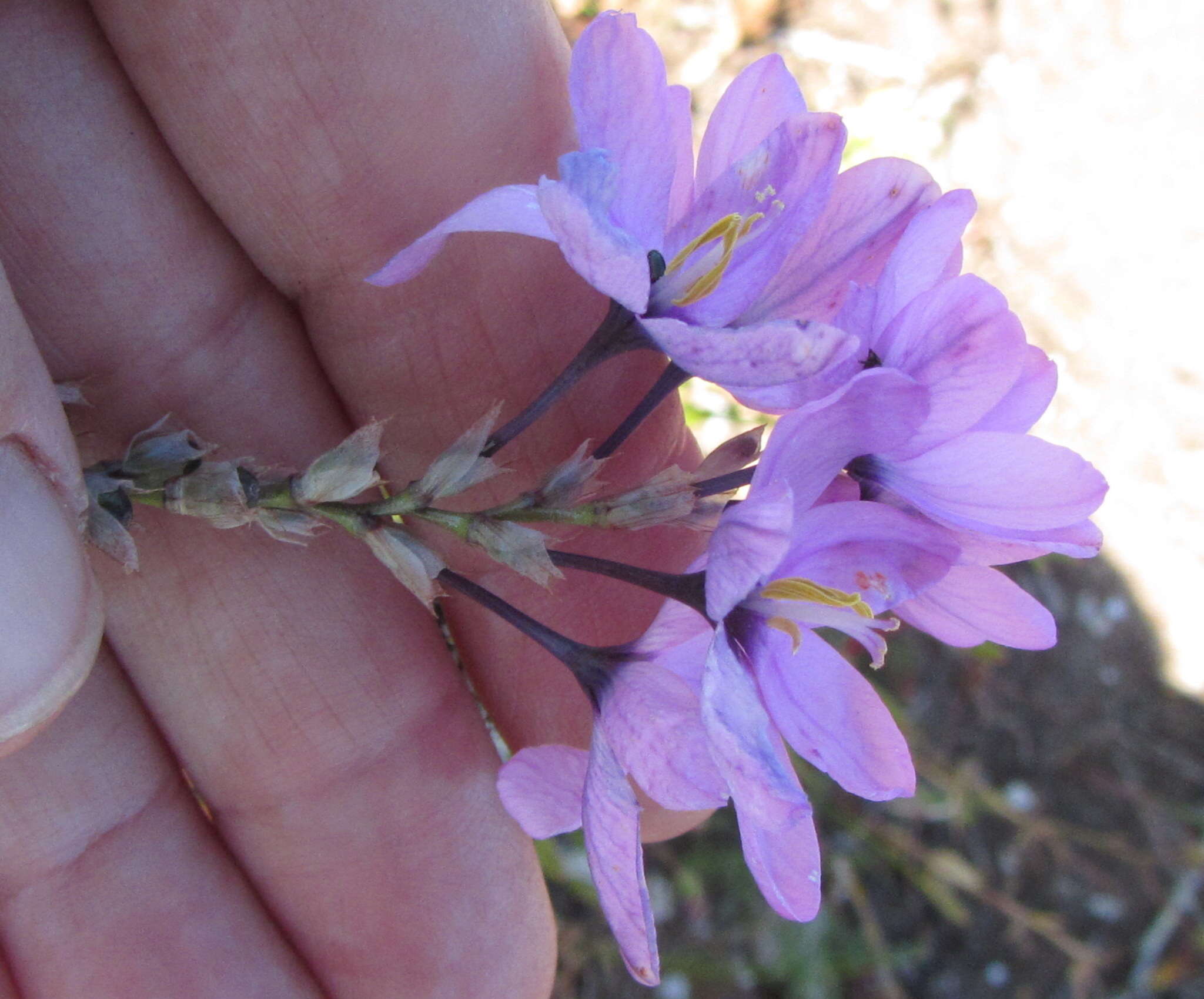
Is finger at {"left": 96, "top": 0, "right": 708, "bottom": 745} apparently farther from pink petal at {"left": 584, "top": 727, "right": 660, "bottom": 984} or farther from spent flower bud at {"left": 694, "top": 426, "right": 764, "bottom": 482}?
pink petal at {"left": 584, "top": 727, "right": 660, "bottom": 984}

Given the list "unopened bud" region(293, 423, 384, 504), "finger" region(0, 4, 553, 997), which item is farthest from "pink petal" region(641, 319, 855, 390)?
"finger" region(0, 4, 553, 997)

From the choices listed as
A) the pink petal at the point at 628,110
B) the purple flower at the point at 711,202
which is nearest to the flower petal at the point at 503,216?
the purple flower at the point at 711,202

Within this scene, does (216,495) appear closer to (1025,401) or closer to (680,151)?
(680,151)

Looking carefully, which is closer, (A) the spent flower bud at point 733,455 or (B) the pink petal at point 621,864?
(B) the pink petal at point 621,864

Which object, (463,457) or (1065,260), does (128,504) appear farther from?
(1065,260)

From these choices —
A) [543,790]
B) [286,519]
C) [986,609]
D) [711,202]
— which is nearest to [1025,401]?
[986,609]

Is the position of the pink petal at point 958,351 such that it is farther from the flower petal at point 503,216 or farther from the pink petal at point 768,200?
the flower petal at point 503,216
